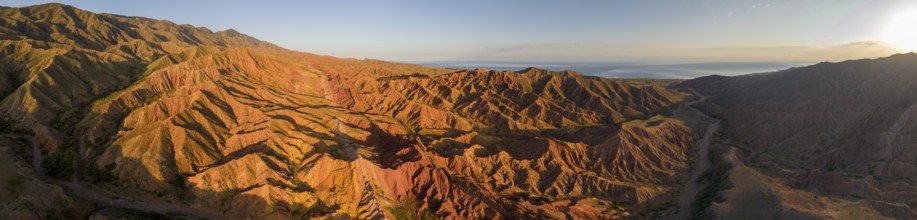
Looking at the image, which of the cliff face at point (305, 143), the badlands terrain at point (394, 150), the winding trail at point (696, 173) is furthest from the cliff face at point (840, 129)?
the cliff face at point (305, 143)

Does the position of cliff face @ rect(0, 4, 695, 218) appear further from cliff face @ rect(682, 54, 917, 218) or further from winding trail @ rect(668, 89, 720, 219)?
cliff face @ rect(682, 54, 917, 218)

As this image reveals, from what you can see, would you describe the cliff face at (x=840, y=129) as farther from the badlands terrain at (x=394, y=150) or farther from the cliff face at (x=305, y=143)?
the cliff face at (x=305, y=143)

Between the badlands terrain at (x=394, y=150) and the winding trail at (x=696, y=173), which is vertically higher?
the badlands terrain at (x=394, y=150)

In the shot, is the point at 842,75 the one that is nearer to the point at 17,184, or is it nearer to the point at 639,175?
the point at 639,175

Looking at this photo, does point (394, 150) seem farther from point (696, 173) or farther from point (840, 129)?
point (840, 129)

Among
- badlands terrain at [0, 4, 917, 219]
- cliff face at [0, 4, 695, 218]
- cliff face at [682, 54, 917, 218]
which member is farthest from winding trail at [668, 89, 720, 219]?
cliff face at [682, 54, 917, 218]

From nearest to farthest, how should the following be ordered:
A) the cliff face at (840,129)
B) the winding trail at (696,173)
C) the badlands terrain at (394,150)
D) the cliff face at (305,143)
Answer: the badlands terrain at (394,150), the cliff face at (305,143), the cliff face at (840,129), the winding trail at (696,173)

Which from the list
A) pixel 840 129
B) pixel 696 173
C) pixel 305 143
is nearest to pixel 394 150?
pixel 305 143
